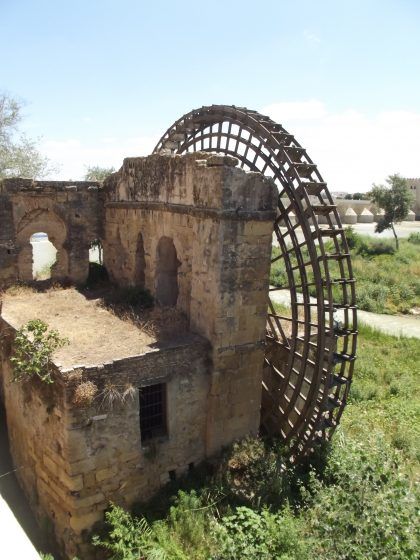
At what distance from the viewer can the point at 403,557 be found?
5.43 metres

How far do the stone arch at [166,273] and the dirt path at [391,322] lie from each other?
8.91 meters

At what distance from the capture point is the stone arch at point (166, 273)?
36.2ft

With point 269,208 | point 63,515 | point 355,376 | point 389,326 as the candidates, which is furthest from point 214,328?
point 389,326

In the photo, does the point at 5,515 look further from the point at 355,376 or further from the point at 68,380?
the point at 355,376

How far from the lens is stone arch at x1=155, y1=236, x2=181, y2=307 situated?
11047 mm

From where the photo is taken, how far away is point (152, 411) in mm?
8023

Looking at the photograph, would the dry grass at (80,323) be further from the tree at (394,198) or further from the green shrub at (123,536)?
the tree at (394,198)

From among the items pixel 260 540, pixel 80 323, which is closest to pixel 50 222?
pixel 80 323

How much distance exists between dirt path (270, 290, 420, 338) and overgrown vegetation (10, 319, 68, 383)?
12.8 meters

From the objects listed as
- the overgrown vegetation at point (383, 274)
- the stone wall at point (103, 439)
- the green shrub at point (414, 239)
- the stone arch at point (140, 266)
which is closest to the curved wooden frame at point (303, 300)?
the stone wall at point (103, 439)

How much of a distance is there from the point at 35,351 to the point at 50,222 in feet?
21.0

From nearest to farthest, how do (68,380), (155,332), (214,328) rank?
(68,380), (214,328), (155,332)

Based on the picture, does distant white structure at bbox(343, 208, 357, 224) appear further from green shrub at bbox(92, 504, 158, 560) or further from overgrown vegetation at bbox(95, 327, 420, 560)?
green shrub at bbox(92, 504, 158, 560)

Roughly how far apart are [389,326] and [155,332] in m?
13.5
